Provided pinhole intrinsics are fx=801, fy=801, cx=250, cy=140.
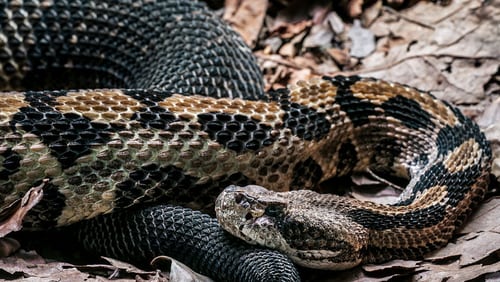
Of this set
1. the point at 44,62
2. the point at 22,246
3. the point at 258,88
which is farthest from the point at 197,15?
the point at 22,246

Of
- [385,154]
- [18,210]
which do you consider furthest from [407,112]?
[18,210]

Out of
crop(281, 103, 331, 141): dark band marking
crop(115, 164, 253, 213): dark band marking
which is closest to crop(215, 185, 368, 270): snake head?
crop(115, 164, 253, 213): dark band marking

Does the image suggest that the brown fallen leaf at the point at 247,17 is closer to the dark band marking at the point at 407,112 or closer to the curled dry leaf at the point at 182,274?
the dark band marking at the point at 407,112

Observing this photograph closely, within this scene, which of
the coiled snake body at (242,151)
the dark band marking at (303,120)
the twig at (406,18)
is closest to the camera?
the coiled snake body at (242,151)

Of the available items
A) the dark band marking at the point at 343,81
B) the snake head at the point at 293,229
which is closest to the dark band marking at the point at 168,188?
the snake head at the point at 293,229

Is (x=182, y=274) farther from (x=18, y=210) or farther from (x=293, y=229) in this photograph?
(x=18, y=210)

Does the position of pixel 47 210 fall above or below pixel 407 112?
below

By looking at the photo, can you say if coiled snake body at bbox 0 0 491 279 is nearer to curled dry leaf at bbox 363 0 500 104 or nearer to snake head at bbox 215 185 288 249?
snake head at bbox 215 185 288 249
